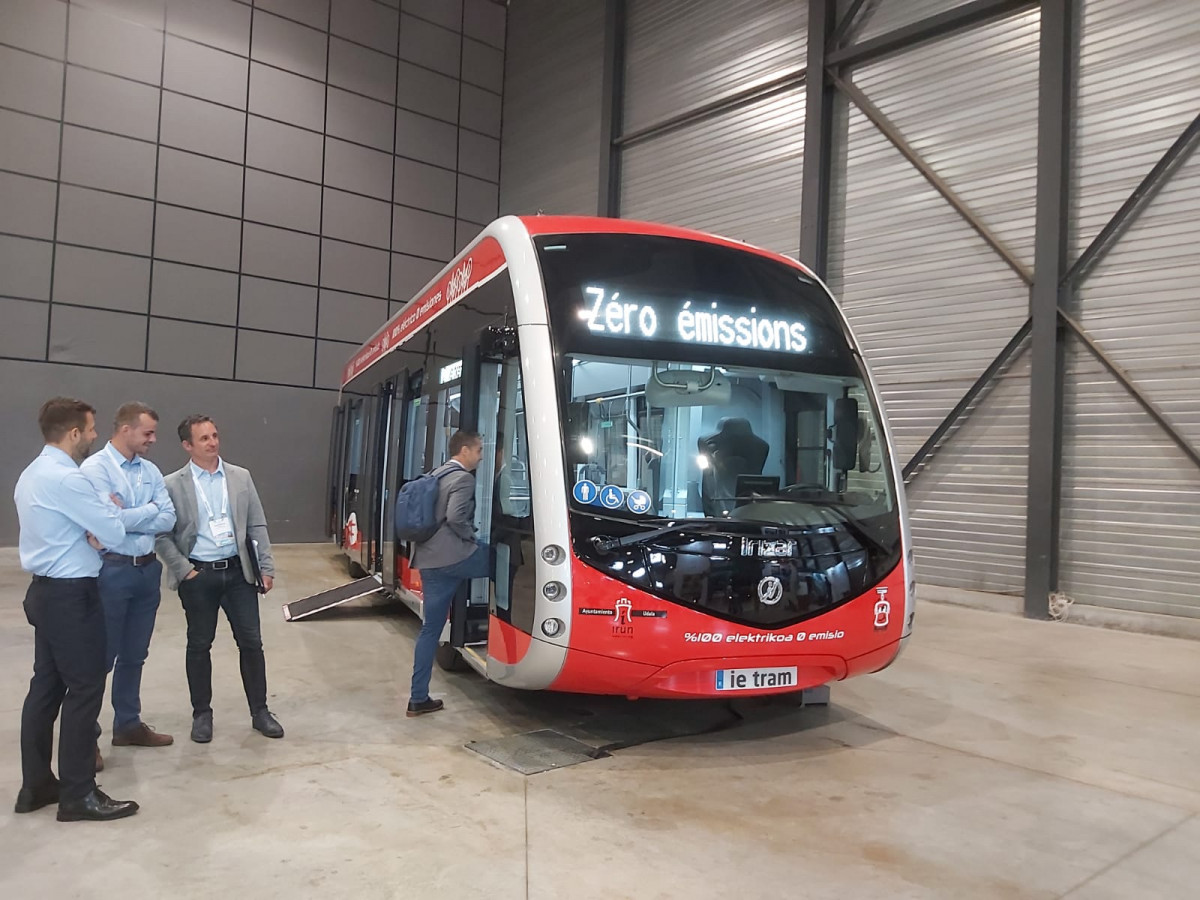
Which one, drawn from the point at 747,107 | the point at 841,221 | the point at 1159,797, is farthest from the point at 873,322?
the point at 1159,797

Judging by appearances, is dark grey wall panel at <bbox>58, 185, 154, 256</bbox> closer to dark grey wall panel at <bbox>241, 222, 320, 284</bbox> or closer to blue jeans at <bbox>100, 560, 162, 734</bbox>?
dark grey wall panel at <bbox>241, 222, 320, 284</bbox>

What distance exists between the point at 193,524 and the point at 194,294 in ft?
39.0

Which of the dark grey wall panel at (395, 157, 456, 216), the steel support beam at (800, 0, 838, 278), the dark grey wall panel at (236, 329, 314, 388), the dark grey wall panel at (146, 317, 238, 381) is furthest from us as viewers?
the dark grey wall panel at (395, 157, 456, 216)

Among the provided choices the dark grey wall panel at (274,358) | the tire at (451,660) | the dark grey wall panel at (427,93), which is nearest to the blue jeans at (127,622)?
the tire at (451,660)

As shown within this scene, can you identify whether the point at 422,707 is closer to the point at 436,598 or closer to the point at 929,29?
the point at 436,598

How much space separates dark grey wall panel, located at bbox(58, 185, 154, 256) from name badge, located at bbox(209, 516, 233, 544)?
11860mm

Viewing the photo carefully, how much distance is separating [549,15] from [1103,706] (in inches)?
646

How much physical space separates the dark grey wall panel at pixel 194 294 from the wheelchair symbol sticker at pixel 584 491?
12881 millimetres

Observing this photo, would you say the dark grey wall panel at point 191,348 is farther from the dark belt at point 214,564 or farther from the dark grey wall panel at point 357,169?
the dark belt at point 214,564

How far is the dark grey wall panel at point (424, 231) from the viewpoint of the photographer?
55.8 ft

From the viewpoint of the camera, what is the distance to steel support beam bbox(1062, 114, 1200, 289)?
29.0 ft

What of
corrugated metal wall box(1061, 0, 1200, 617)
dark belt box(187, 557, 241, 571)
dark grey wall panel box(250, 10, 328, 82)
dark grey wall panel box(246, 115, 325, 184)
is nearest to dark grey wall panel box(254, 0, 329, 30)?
dark grey wall panel box(250, 10, 328, 82)

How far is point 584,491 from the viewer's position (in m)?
4.20

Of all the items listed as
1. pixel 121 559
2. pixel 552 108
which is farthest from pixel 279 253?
pixel 121 559
